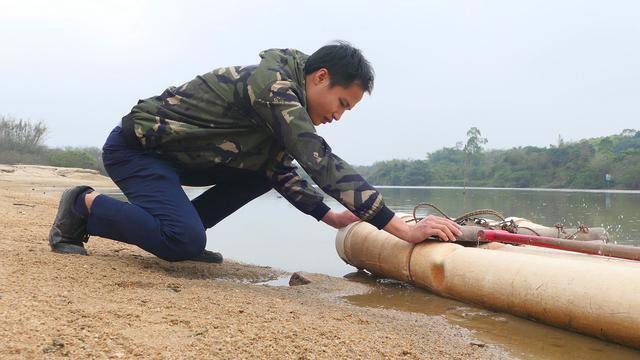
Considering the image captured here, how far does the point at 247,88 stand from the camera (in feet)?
7.52

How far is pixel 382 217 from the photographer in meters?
2.32

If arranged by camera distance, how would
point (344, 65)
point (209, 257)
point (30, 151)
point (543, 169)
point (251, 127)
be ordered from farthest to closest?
point (543, 169), point (30, 151), point (209, 257), point (251, 127), point (344, 65)

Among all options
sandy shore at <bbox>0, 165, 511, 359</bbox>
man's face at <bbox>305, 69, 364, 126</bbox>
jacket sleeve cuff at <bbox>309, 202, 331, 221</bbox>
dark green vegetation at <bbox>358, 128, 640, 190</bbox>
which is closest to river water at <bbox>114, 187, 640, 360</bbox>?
sandy shore at <bbox>0, 165, 511, 359</bbox>

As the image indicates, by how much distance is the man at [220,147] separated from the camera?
224 centimetres

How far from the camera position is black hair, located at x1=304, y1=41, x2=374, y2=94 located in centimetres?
232

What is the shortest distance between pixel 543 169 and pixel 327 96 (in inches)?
1814

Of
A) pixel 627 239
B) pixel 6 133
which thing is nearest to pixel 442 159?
pixel 6 133

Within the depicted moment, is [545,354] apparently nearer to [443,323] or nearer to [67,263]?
[443,323]

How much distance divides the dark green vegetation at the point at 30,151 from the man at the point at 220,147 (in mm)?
35958

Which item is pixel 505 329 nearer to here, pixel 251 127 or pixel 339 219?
pixel 339 219

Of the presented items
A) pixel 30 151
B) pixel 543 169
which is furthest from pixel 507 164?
pixel 30 151

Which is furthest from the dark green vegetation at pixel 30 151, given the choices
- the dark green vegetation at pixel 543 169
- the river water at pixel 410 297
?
the river water at pixel 410 297

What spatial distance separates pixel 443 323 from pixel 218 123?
131cm

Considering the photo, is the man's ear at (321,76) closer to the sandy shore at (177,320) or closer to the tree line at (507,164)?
the sandy shore at (177,320)
